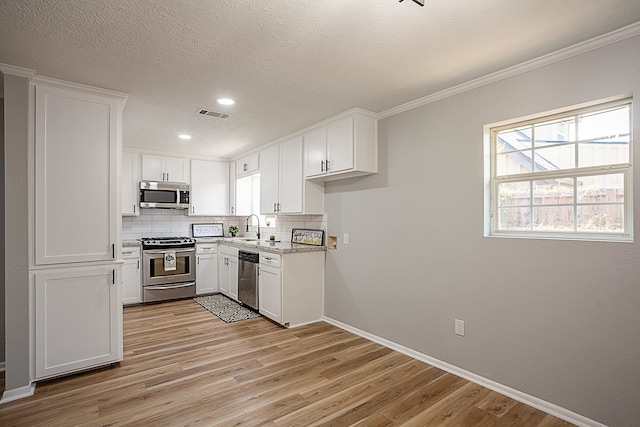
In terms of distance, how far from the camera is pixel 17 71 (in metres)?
2.47

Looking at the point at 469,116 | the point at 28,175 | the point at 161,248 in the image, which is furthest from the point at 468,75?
the point at 161,248

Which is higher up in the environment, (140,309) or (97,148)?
(97,148)

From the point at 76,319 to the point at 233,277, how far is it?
2.50 m

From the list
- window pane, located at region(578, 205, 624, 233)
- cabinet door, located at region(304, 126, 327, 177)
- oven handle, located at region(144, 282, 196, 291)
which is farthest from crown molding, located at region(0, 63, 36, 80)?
window pane, located at region(578, 205, 624, 233)

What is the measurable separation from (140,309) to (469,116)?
481 cm

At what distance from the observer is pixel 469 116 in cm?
281

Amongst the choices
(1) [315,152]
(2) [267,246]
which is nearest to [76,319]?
(2) [267,246]

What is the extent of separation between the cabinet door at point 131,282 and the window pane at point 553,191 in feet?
16.7

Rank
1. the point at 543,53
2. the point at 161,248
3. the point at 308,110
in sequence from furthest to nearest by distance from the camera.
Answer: the point at 161,248
the point at 308,110
the point at 543,53

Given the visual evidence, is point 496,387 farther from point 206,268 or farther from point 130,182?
point 130,182

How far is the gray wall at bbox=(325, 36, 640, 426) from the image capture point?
2.05m

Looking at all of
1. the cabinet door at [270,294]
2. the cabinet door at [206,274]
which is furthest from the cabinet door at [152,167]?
the cabinet door at [270,294]

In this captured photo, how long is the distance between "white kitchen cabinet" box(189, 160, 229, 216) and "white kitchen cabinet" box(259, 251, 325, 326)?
7.15 feet

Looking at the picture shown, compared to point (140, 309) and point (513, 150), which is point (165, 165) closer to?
point (140, 309)
